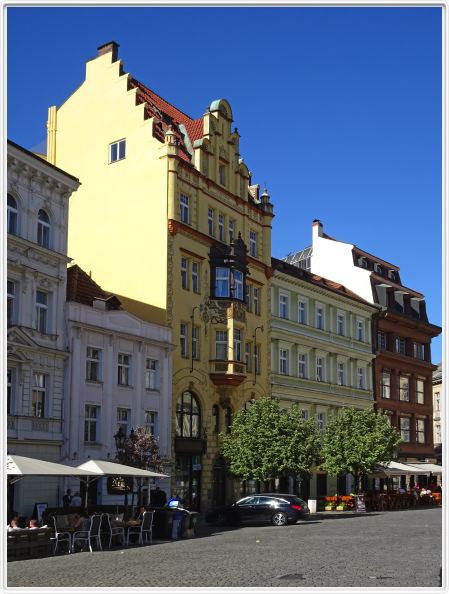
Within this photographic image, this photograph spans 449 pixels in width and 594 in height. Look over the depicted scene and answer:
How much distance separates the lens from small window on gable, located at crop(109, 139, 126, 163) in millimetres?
48719

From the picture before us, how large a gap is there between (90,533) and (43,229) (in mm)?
14488

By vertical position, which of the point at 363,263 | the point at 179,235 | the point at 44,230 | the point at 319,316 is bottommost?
the point at 319,316

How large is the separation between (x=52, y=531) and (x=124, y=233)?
24.0 m

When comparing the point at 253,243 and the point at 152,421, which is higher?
the point at 253,243

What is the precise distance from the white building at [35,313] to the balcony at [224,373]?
13.0 m

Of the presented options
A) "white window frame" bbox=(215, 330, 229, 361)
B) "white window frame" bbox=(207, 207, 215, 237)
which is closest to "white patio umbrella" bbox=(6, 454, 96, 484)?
"white window frame" bbox=(215, 330, 229, 361)

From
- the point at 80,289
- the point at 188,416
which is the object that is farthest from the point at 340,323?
the point at 80,289

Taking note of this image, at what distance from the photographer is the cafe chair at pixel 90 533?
25938 mm

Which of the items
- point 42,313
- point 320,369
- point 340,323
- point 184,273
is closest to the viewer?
point 42,313

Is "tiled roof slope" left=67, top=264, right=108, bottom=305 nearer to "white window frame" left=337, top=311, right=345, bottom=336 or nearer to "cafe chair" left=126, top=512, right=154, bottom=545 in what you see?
"cafe chair" left=126, top=512, right=154, bottom=545

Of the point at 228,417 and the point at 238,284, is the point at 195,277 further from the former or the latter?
the point at 228,417

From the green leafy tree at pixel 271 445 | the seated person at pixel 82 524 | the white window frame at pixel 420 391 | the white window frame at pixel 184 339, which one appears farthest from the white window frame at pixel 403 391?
the seated person at pixel 82 524

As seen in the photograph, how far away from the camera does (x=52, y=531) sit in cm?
2586

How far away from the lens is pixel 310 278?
61.0m
